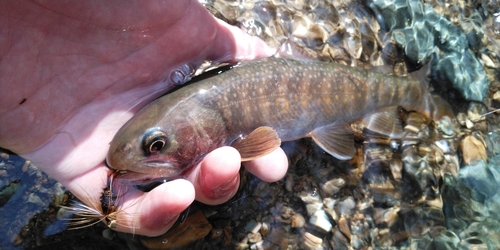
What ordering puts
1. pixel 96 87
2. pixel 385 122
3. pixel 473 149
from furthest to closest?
pixel 473 149, pixel 385 122, pixel 96 87

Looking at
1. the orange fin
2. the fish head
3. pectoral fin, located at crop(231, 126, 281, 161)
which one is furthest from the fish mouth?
the orange fin

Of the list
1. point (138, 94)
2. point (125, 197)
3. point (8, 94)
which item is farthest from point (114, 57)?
point (125, 197)

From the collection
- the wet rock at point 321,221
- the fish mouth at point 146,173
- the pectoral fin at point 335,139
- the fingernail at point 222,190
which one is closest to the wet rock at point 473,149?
the pectoral fin at point 335,139

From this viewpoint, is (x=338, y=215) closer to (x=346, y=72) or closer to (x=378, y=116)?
(x=378, y=116)

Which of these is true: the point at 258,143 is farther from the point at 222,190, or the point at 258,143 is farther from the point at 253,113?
the point at 222,190

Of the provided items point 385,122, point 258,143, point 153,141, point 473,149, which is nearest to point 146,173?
point 153,141

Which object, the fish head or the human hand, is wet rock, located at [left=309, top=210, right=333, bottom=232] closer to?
the human hand
